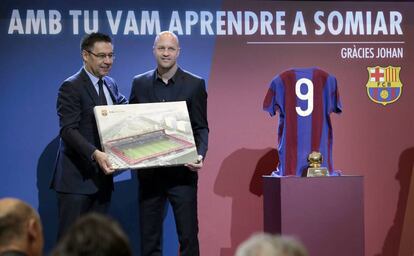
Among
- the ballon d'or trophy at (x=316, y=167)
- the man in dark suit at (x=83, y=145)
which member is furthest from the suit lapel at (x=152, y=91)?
the ballon d'or trophy at (x=316, y=167)

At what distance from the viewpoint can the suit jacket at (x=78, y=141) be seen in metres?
4.00

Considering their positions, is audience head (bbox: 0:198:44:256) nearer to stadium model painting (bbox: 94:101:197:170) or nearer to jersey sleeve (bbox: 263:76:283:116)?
stadium model painting (bbox: 94:101:197:170)

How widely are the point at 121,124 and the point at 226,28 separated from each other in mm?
1374

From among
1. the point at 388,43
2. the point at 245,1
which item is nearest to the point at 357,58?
the point at 388,43

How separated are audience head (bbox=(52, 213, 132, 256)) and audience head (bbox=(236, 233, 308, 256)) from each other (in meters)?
0.27

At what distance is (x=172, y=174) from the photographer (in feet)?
13.8

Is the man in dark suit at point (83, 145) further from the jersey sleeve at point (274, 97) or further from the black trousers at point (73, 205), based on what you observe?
the jersey sleeve at point (274, 97)

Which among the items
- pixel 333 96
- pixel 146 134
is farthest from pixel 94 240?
pixel 333 96

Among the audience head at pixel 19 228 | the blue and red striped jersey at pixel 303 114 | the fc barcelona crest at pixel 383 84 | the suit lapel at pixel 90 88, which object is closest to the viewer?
the audience head at pixel 19 228

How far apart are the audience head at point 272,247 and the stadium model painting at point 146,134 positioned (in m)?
2.41

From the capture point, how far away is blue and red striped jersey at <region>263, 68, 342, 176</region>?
4.37 metres

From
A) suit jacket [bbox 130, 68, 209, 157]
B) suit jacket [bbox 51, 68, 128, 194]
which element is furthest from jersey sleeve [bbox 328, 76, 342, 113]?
suit jacket [bbox 51, 68, 128, 194]

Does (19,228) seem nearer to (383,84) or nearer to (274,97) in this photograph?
(274,97)

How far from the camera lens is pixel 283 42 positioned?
5176 millimetres
